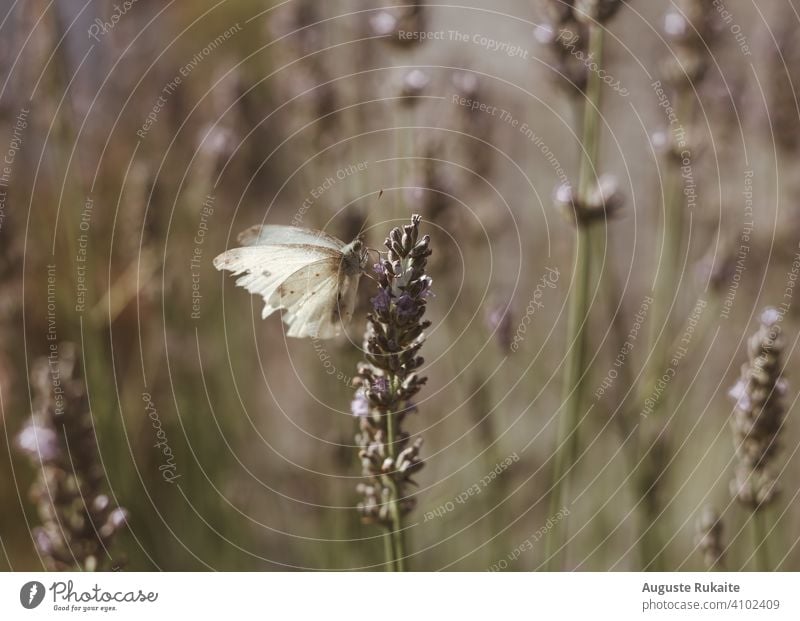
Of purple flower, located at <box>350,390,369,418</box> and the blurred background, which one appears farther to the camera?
the blurred background

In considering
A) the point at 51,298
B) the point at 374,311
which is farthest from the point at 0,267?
the point at 374,311

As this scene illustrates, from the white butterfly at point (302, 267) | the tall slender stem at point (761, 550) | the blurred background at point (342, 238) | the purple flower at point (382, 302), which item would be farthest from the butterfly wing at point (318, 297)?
the tall slender stem at point (761, 550)

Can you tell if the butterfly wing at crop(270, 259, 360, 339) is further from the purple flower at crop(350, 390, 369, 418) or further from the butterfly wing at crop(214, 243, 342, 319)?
the purple flower at crop(350, 390, 369, 418)

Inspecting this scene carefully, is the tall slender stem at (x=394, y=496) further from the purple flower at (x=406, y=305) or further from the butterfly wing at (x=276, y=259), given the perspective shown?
the butterfly wing at (x=276, y=259)

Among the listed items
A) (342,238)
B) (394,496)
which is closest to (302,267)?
(342,238)

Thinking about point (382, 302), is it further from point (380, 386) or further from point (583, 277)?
point (583, 277)

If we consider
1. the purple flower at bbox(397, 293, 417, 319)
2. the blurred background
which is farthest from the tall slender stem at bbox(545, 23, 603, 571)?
the purple flower at bbox(397, 293, 417, 319)

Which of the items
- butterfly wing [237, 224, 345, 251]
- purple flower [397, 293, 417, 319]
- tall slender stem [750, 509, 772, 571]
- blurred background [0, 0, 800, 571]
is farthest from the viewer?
blurred background [0, 0, 800, 571]
